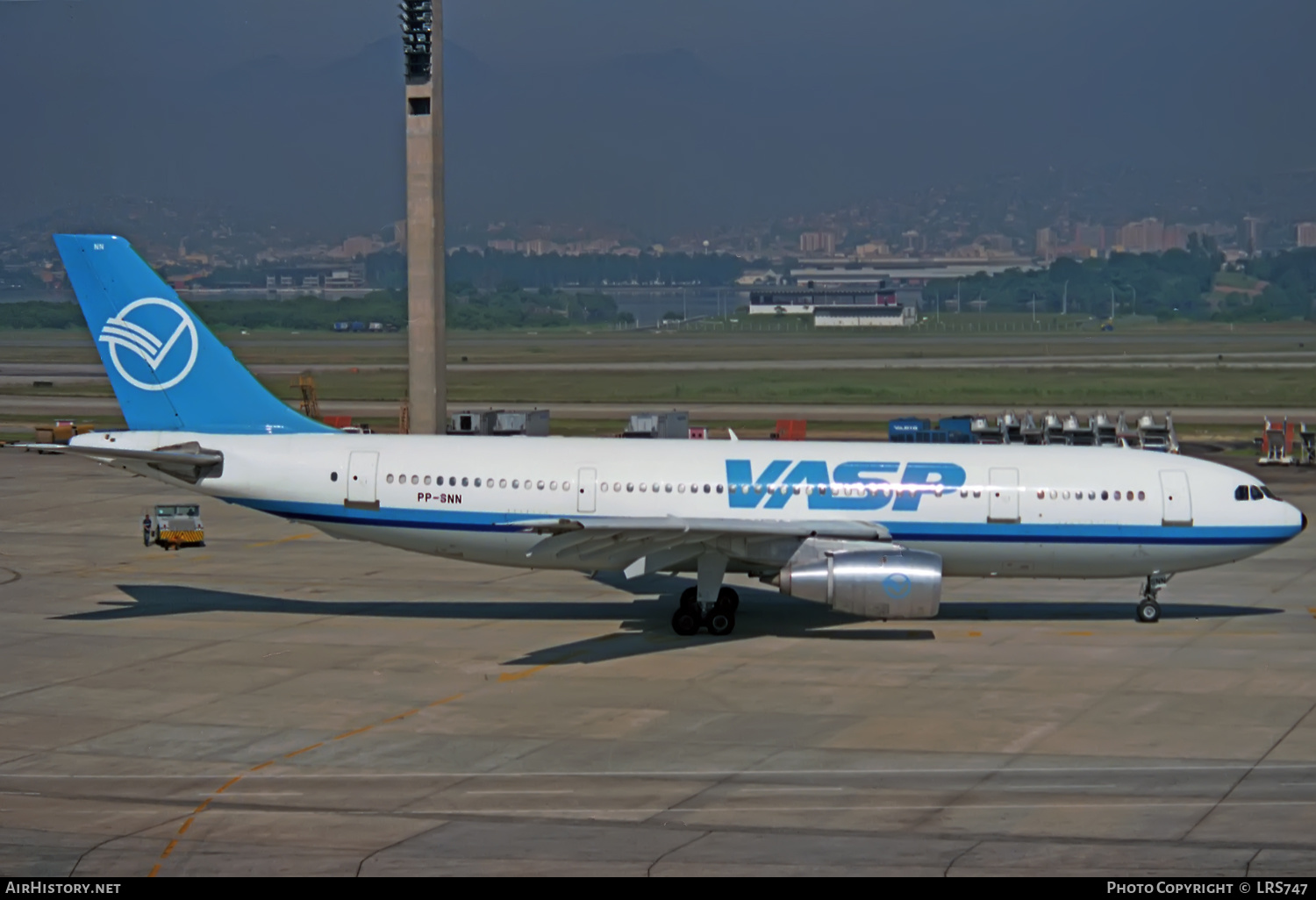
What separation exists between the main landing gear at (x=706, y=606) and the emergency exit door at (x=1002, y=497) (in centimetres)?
580

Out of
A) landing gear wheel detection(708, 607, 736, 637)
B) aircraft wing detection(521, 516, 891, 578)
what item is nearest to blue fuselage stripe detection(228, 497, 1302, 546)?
aircraft wing detection(521, 516, 891, 578)

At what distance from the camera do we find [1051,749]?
925 inches

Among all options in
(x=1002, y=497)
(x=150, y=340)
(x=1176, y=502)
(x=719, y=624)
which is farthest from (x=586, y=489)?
(x=1176, y=502)

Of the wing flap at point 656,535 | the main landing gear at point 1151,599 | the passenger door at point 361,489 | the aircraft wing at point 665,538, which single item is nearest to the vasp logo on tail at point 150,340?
the passenger door at point 361,489

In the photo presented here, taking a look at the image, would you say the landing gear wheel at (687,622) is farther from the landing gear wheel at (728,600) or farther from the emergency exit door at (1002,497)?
the emergency exit door at (1002,497)

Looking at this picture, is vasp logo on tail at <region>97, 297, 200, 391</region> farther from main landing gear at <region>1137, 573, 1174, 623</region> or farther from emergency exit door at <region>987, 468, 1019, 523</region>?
main landing gear at <region>1137, 573, 1174, 623</region>

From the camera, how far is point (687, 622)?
32.2 metres

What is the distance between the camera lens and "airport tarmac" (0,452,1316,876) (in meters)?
18.7

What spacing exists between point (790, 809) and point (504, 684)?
350 inches

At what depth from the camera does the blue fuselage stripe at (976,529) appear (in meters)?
32.5

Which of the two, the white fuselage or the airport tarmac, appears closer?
the airport tarmac

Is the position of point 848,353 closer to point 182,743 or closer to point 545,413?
point 545,413

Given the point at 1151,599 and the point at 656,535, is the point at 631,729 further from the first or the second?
the point at 1151,599

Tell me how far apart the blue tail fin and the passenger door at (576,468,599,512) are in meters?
7.26
